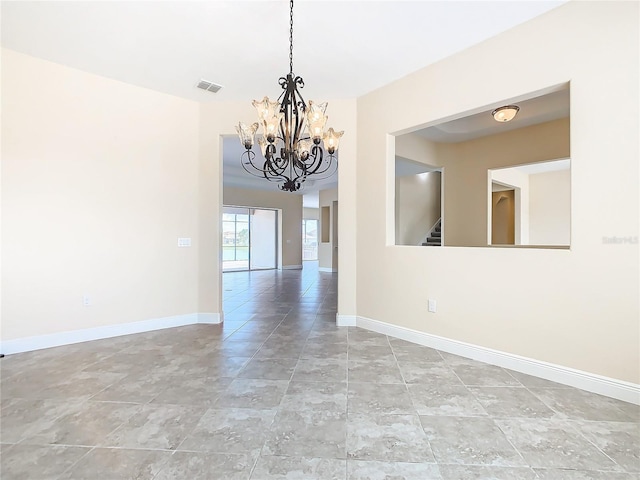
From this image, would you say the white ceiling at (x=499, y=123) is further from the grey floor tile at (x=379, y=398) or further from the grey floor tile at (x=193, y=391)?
the grey floor tile at (x=193, y=391)

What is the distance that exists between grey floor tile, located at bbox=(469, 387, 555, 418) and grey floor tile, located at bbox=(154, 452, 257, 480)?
1.55 metres

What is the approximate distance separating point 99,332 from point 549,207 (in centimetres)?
1013

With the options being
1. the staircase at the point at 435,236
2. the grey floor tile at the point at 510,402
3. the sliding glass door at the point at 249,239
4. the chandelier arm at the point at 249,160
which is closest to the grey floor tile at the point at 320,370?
the grey floor tile at the point at 510,402

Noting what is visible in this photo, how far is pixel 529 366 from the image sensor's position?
250 centimetres

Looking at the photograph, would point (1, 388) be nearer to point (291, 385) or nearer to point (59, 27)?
point (291, 385)

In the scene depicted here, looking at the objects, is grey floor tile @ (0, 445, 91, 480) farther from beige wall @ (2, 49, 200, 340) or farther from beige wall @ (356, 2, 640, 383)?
beige wall @ (356, 2, 640, 383)

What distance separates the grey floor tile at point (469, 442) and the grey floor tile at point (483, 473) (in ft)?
0.10

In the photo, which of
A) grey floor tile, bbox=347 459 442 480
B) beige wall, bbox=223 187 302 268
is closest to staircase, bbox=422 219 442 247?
beige wall, bbox=223 187 302 268

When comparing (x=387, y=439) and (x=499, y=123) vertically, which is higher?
(x=499, y=123)

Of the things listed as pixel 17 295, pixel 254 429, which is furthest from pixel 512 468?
pixel 17 295

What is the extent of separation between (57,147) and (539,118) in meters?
6.48

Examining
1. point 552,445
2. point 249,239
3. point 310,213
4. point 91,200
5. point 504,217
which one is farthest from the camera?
point 310,213

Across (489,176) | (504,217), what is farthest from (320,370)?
(504,217)

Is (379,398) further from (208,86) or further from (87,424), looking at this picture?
(208,86)
